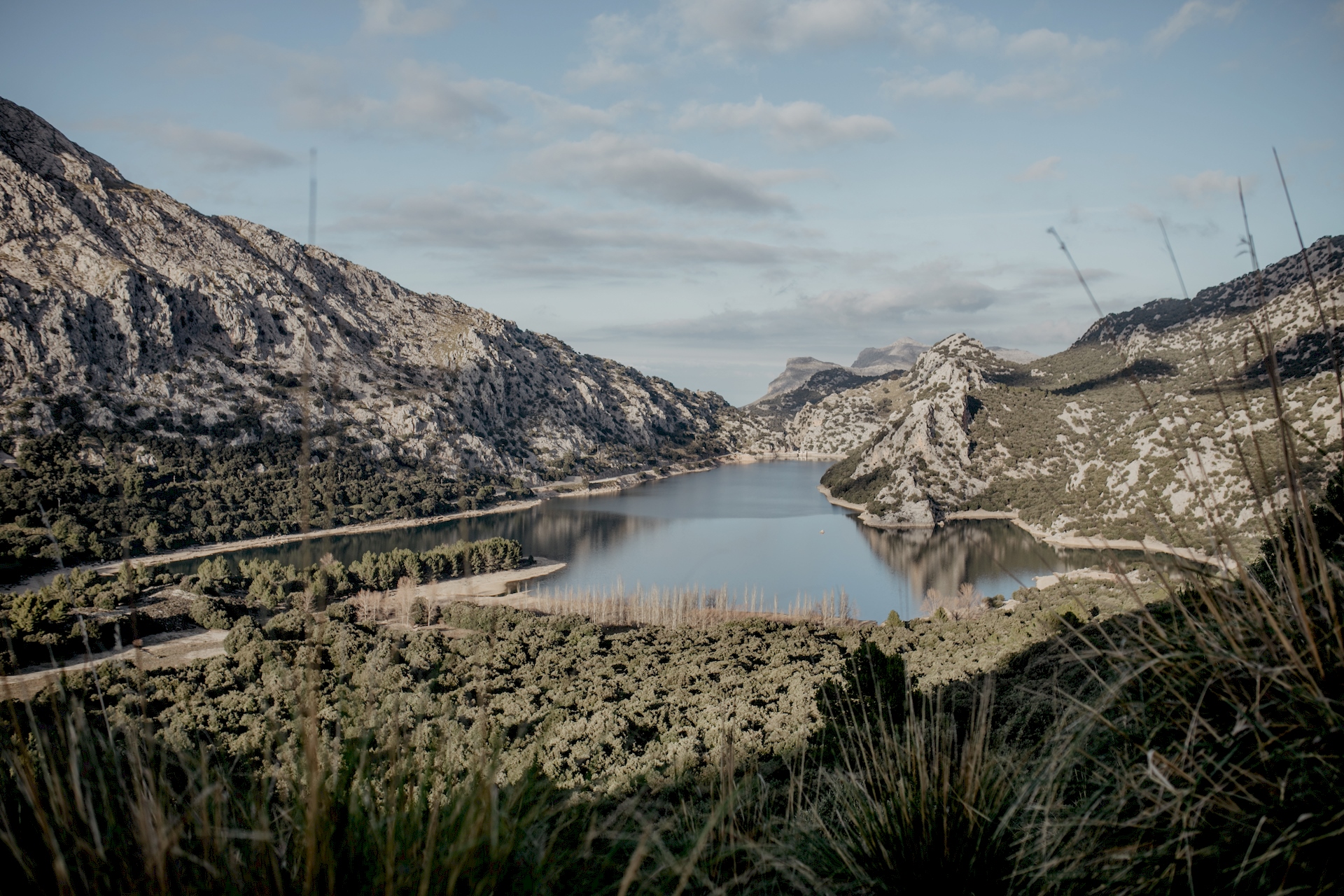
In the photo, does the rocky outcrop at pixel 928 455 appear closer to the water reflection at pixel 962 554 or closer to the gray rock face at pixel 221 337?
the water reflection at pixel 962 554

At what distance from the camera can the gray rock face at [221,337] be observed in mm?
60656

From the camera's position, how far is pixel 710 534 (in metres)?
60.0

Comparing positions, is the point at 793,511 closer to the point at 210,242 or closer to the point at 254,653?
the point at 254,653

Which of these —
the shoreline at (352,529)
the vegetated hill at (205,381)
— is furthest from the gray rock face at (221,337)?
the shoreline at (352,529)

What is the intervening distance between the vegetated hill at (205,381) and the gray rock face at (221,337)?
0.21 m

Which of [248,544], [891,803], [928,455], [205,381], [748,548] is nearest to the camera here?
[891,803]

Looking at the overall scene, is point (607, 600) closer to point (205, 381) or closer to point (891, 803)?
point (891, 803)

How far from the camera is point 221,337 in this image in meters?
75.3

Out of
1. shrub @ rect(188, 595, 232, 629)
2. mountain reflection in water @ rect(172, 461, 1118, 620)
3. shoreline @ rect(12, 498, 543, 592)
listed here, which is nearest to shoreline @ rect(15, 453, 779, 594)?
shoreline @ rect(12, 498, 543, 592)

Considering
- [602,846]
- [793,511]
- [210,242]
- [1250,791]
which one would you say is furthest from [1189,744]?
[210,242]

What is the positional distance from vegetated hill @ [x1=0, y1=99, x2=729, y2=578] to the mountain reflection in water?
7.07 meters

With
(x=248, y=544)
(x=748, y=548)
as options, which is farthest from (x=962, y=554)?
(x=248, y=544)

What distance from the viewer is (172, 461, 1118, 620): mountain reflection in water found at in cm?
4291

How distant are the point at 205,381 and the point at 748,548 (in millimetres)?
57771
